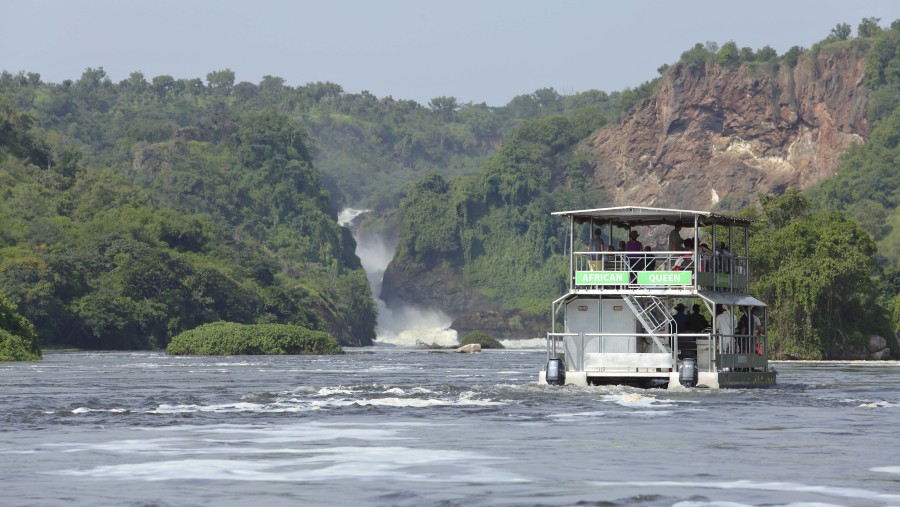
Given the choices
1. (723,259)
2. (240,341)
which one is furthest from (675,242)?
(240,341)

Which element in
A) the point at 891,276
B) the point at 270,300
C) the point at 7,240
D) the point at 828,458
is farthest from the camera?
the point at 270,300

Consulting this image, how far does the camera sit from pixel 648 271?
163 ft

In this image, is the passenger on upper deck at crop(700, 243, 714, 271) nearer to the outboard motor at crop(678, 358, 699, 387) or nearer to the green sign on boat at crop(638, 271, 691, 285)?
the green sign on boat at crop(638, 271, 691, 285)

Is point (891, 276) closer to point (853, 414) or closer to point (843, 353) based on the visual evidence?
point (843, 353)

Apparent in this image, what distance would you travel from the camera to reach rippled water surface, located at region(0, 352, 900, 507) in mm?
24594

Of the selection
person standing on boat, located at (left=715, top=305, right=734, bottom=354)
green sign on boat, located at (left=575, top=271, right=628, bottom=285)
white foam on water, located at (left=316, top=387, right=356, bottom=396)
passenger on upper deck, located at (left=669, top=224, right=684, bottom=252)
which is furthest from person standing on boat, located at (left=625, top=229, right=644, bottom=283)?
white foam on water, located at (left=316, top=387, right=356, bottom=396)

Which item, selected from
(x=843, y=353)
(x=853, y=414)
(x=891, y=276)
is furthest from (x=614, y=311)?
(x=891, y=276)

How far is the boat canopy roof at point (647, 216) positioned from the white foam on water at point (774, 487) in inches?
958

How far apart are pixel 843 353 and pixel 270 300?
253ft

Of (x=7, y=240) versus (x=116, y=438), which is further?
(x=7, y=240)

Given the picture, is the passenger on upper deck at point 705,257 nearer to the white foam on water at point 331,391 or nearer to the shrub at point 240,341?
the white foam on water at point 331,391

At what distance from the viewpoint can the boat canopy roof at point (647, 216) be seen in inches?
1987

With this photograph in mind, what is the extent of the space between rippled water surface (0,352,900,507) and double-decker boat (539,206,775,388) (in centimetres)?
92

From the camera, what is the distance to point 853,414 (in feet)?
134
